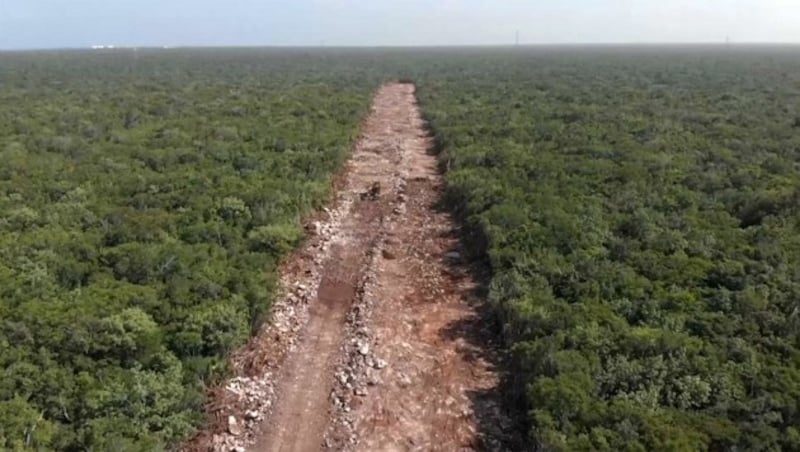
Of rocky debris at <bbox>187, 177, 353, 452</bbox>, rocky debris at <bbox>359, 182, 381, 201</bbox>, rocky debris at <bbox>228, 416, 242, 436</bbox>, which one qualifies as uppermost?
rocky debris at <bbox>359, 182, 381, 201</bbox>

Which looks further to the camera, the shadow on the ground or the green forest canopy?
the shadow on the ground

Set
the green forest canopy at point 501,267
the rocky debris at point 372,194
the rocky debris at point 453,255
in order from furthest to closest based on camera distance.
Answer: the rocky debris at point 372,194
the rocky debris at point 453,255
the green forest canopy at point 501,267

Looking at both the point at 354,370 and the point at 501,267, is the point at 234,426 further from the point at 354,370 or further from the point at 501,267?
the point at 501,267

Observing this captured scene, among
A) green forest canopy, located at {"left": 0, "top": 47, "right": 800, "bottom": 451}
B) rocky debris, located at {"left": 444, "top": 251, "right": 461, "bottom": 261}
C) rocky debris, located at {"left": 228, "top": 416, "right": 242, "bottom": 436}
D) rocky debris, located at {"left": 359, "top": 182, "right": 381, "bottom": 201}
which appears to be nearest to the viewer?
green forest canopy, located at {"left": 0, "top": 47, "right": 800, "bottom": 451}

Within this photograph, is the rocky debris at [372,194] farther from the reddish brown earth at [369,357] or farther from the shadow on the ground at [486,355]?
the shadow on the ground at [486,355]

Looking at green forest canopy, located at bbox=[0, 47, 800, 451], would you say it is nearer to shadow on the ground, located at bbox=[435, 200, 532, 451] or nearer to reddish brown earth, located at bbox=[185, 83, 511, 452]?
shadow on the ground, located at bbox=[435, 200, 532, 451]

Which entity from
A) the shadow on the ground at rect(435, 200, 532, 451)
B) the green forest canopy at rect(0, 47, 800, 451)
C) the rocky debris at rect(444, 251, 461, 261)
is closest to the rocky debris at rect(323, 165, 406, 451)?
the shadow on the ground at rect(435, 200, 532, 451)

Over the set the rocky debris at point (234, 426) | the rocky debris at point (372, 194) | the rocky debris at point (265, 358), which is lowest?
the rocky debris at point (234, 426)

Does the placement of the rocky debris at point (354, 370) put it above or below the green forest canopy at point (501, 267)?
below

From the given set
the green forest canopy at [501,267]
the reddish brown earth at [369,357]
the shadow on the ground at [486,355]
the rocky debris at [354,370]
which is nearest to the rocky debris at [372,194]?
the green forest canopy at [501,267]
